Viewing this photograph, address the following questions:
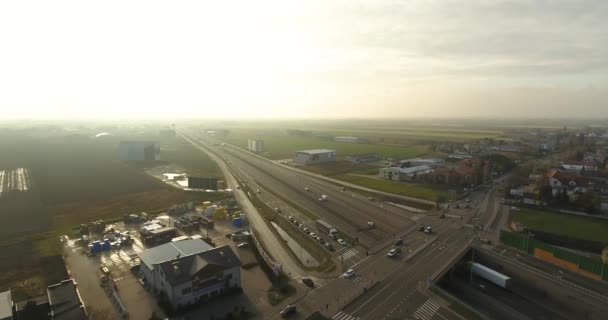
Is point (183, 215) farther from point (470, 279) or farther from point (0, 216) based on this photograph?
point (470, 279)

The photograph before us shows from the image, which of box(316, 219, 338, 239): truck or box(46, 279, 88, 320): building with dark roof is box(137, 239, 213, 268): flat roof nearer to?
box(46, 279, 88, 320): building with dark roof

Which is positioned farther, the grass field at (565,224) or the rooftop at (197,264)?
the grass field at (565,224)

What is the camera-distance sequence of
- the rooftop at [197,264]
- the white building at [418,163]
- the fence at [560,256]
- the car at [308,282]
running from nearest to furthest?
1. the rooftop at [197,264]
2. the car at [308,282]
3. the fence at [560,256]
4. the white building at [418,163]

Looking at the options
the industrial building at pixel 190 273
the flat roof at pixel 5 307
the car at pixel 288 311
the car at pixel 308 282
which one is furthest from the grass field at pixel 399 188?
the flat roof at pixel 5 307

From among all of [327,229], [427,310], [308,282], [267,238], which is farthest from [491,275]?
[267,238]

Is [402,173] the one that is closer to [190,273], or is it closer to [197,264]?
[197,264]

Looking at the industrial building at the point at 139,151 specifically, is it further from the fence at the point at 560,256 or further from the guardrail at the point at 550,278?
the fence at the point at 560,256

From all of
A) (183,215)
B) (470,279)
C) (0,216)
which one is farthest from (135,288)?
(0,216)

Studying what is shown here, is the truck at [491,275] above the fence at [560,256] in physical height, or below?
below
